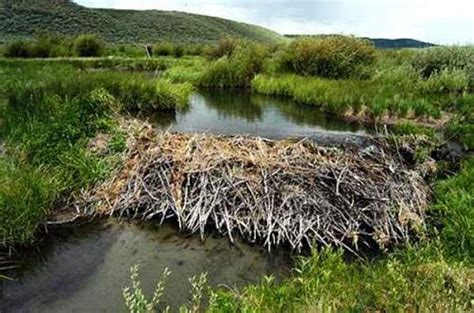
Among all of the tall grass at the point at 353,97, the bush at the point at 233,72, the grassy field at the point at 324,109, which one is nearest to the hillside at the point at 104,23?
the bush at the point at 233,72

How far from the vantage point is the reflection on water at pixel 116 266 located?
7031 mm

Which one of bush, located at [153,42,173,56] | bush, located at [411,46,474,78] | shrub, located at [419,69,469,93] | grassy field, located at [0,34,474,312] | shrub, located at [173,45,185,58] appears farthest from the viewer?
bush, located at [153,42,173,56]

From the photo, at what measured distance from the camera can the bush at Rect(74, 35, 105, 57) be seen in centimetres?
4406

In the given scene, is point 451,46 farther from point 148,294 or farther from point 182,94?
point 148,294

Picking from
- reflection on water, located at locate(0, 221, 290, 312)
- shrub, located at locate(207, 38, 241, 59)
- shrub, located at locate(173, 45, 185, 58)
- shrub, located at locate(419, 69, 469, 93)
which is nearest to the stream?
reflection on water, located at locate(0, 221, 290, 312)

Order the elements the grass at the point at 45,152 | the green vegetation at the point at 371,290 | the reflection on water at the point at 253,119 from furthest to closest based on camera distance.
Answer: the reflection on water at the point at 253,119, the grass at the point at 45,152, the green vegetation at the point at 371,290

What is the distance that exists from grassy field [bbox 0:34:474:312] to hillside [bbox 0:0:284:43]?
55.5m

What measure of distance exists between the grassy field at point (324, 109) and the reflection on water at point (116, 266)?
49 centimetres

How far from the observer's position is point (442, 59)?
84.1 ft

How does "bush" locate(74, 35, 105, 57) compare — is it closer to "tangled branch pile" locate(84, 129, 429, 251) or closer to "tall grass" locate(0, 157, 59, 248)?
"tangled branch pile" locate(84, 129, 429, 251)

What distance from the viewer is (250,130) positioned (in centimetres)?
1634

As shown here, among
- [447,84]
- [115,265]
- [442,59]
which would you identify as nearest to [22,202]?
[115,265]

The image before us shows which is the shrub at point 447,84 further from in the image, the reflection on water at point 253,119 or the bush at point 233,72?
the bush at point 233,72

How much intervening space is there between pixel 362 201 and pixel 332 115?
1043 centimetres
